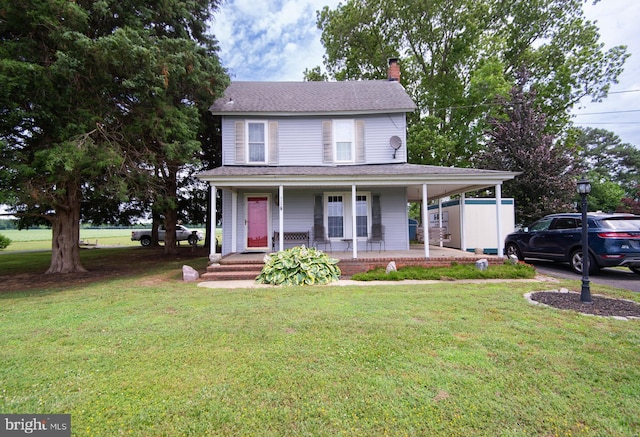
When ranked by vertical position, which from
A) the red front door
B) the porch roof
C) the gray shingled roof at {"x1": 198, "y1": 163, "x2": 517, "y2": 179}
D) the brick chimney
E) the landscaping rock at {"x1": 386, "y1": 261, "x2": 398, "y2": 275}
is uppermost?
the brick chimney

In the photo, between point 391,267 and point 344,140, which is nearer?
point 391,267

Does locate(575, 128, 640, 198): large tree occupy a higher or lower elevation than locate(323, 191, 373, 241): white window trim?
higher

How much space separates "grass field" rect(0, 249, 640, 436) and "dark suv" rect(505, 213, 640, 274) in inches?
170

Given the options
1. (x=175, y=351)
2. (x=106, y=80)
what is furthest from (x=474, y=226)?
(x=106, y=80)

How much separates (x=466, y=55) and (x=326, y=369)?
829 inches

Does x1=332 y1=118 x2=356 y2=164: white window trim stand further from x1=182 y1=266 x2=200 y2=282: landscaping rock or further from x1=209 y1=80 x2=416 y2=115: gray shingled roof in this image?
x1=182 y1=266 x2=200 y2=282: landscaping rock

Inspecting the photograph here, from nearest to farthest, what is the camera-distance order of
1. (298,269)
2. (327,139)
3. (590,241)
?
(298,269) < (590,241) < (327,139)

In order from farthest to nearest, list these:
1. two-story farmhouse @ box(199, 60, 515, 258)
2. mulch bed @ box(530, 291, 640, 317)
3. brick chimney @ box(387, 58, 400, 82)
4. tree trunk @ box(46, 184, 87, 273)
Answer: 1. brick chimney @ box(387, 58, 400, 82)
2. two-story farmhouse @ box(199, 60, 515, 258)
3. tree trunk @ box(46, 184, 87, 273)
4. mulch bed @ box(530, 291, 640, 317)

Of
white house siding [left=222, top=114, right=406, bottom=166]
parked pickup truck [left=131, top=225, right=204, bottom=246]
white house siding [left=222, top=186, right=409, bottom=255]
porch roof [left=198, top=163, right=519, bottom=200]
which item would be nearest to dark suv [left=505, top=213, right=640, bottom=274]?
porch roof [left=198, top=163, right=519, bottom=200]

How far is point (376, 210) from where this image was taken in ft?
34.6

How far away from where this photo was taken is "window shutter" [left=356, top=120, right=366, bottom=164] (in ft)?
35.5

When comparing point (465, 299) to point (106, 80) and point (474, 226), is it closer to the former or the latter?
point (474, 226)

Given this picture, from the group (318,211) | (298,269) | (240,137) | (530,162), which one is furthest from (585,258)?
(240,137)

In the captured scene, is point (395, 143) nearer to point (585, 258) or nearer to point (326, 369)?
point (585, 258)
